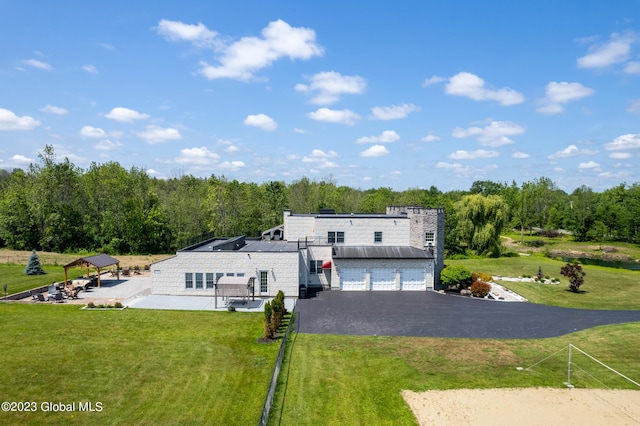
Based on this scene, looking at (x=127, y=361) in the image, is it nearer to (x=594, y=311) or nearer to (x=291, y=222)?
(x=291, y=222)

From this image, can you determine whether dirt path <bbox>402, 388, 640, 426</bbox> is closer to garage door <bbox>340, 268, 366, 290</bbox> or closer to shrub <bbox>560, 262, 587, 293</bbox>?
garage door <bbox>340, 268, 366, 290</bbox>

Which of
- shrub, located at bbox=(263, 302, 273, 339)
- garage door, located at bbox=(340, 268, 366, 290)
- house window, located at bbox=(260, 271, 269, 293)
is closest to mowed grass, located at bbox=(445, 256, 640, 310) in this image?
garage door, located at bbox=(340, 268, 366, 290)

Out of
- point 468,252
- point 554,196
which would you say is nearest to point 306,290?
point 468,252

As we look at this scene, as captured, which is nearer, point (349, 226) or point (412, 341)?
point (412, 341)

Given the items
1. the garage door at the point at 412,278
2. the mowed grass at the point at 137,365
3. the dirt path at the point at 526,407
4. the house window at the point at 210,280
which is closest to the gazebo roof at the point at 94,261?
the mowed grass at the point at 137,365

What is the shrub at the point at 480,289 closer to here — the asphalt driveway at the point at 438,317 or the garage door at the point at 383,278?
the asphalt driveway at the point at 438,317

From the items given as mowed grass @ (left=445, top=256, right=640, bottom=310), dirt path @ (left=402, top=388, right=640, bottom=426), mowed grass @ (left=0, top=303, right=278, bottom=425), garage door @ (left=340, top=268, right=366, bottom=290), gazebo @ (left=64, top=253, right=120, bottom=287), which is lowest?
dirt path @ (left=402, top=388, right=640, bottom=426)
